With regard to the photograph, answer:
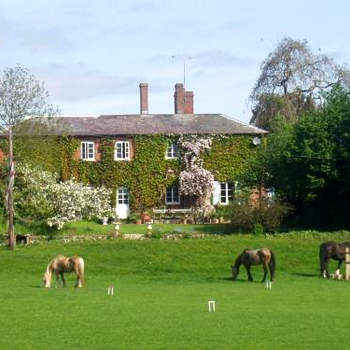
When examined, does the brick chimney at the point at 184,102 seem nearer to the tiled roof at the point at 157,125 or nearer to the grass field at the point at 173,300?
the tiled roof at the point at 157,125

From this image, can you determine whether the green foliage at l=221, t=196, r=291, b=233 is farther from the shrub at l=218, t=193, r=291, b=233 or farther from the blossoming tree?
the blossoming tree

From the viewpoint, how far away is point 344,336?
1747cm

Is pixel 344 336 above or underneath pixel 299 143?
underneath

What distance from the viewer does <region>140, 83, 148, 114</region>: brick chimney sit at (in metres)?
67.1

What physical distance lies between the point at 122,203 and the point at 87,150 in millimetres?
4488

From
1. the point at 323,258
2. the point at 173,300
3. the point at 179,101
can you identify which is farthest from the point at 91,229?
the point at 173,300

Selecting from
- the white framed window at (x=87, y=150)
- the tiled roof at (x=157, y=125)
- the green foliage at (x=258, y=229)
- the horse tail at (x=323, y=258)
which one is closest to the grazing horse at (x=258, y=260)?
the horse tail at (x=323, y=258)

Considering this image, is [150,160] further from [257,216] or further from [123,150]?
[257,216]

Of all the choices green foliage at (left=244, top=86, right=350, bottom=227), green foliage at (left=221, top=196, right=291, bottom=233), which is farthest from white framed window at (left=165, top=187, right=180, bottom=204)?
green foliage at (left=221, top=196, right=291, bottom=233)

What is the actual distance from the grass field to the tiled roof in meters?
18.3

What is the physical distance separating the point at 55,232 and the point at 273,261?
1807 centimetres

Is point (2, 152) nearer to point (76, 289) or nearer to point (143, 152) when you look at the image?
point (143, 152)

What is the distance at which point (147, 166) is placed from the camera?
6316 centimetres

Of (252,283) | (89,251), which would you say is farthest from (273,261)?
(89,251)
